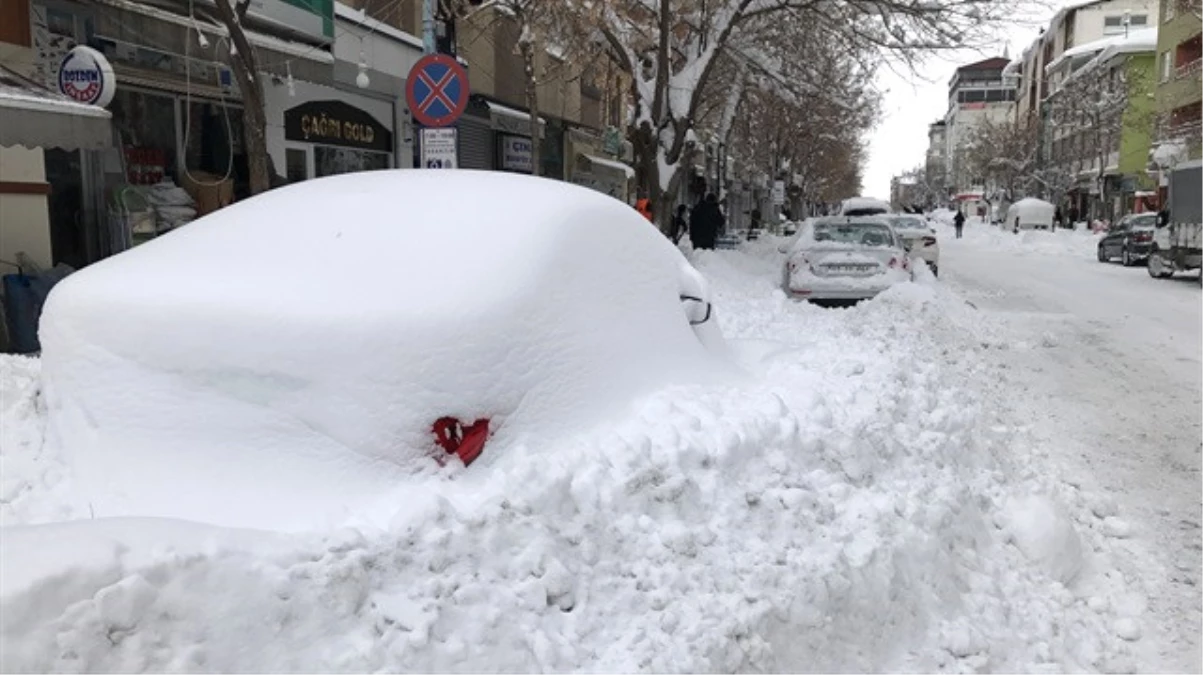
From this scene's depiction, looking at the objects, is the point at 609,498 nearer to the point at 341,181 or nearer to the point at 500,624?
the point at 500,624

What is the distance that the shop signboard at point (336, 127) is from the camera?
1477 cm

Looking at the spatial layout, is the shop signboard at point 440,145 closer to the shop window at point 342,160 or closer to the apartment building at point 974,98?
the shop window at point 342,160

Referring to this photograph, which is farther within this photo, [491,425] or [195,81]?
[195,81]

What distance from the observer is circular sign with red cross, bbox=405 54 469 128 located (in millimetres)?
8547

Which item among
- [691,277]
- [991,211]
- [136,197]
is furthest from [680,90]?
[991,211]

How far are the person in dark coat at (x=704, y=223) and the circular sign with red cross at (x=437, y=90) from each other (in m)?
13.5

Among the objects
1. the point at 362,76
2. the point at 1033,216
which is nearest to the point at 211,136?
the point at 362,76

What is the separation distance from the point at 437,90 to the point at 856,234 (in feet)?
26.3

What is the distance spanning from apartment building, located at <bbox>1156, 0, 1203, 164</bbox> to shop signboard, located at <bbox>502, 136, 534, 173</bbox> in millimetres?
28591

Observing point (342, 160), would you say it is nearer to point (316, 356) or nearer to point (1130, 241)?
point (316, 356)

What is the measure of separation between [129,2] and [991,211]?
8450cm

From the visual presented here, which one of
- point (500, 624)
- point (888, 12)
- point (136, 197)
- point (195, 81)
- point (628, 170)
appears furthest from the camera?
point (628, 170)

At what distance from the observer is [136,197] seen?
10.9 meters

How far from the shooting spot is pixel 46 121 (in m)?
7.41
